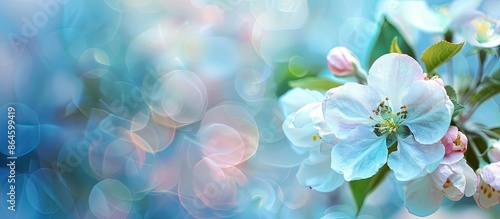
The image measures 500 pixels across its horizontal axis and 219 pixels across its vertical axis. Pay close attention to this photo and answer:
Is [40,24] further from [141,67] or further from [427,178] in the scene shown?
[427,178]

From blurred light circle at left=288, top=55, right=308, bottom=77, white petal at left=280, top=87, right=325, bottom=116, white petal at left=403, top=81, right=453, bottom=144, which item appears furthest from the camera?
blurred light circle at left=288, top=55, right=308, bottom=77

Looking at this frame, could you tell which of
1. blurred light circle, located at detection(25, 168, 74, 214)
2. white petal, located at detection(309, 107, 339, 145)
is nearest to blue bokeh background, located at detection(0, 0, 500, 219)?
blurred light circle, located at detection(25, 168, 74, 214)

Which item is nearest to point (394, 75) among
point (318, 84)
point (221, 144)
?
point (318, 84)

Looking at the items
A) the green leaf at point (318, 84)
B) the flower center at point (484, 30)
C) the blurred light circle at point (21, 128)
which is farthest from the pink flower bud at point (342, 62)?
the blurred light circle at point (21, 128)

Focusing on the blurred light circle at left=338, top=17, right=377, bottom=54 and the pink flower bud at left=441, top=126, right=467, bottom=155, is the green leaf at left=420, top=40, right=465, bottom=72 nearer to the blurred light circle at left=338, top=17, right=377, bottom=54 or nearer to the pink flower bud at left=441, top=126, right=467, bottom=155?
the pink flower bud at left=441, top=126, right=467, bottom=155

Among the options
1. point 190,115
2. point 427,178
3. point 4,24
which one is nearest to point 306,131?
point 427,178

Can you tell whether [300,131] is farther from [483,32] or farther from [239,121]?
[239,121]
